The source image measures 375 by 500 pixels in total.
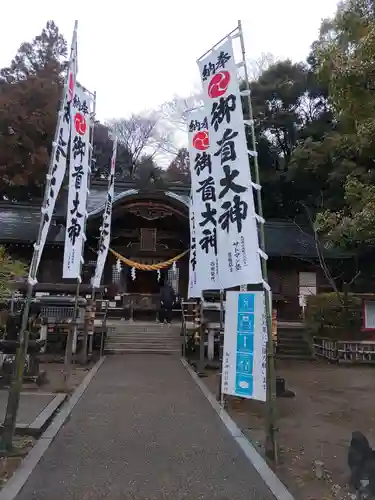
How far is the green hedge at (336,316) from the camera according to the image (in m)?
15.7

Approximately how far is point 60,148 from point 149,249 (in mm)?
15596

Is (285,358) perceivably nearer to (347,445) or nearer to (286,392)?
(286,392)

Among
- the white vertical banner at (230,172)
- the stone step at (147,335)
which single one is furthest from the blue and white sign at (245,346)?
the stone step at (147,335)

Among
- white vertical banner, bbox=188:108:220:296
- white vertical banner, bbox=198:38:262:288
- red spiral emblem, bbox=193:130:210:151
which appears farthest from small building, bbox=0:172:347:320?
white vertical banner, bbox=198:38:262:288

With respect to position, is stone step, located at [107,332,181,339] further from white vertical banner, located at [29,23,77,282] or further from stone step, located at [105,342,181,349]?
white vertical banner, located at [29,23,77,282]

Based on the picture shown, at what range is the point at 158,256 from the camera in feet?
74.2

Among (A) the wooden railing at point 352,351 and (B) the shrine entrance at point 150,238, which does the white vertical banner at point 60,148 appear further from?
(B) the shrine entrance at point 150,238

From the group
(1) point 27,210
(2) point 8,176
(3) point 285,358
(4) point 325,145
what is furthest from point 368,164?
(2) point 8,176

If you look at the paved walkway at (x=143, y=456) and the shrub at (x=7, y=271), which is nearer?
the paved walkway at (x=143, y=456)

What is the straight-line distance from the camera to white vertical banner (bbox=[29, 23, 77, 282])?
21.5 feet

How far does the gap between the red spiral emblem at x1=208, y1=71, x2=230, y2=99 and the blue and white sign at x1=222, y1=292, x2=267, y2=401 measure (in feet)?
9.81

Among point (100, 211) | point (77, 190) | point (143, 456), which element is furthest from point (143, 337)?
point (143, 456)

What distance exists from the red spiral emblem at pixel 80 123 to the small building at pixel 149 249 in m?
11.0

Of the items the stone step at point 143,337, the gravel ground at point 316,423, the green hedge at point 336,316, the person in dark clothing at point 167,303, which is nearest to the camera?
the gravel ground at point 316,423
